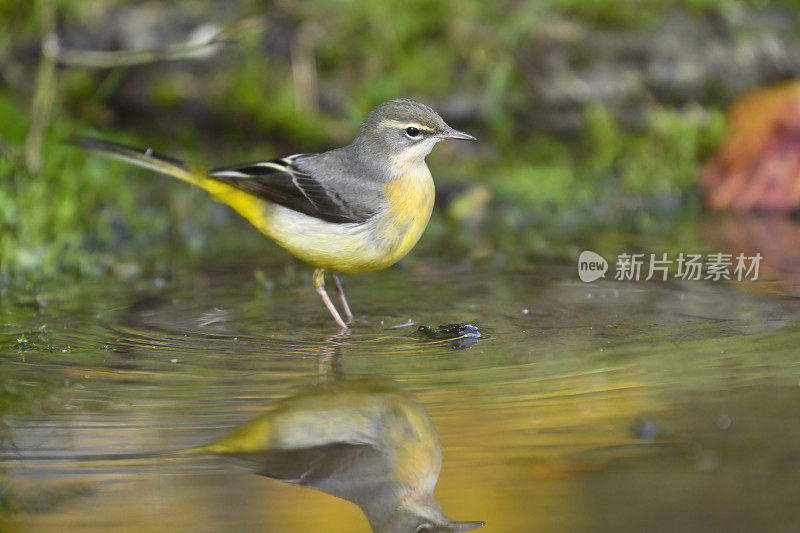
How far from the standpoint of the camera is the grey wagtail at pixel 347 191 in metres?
5.94

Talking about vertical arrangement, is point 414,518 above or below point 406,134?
below

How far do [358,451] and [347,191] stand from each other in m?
2.71

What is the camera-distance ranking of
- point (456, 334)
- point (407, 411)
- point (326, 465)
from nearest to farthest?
point (326, 465)
point (407, 411)
point (456, 334)

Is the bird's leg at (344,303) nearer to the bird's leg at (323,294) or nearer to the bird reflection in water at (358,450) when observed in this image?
the bird's leg at (323,294)

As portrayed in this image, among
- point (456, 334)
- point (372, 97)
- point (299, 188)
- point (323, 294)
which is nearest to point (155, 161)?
point (299, 188)

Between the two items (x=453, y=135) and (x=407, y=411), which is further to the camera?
(x=453, y=135)

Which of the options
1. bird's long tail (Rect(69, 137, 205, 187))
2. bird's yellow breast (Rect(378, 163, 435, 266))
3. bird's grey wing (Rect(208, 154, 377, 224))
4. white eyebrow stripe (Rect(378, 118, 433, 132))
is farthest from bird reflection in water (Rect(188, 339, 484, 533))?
bird's long tail (Rect(69, 137, 205, 187))

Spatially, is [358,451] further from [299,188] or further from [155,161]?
[155,161]

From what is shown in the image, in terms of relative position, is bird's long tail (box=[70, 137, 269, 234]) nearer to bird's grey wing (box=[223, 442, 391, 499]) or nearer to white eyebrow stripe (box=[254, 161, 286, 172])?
white eyebrow stripe (box=[254, 161, 286, 172])

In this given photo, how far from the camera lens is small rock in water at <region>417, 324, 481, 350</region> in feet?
16.8

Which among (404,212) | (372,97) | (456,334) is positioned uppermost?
(372,97)

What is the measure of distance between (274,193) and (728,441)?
3.41m

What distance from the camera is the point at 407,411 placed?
4.02m

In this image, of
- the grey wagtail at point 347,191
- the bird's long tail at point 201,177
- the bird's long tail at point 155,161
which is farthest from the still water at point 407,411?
the bird's long tail at point 155,161
